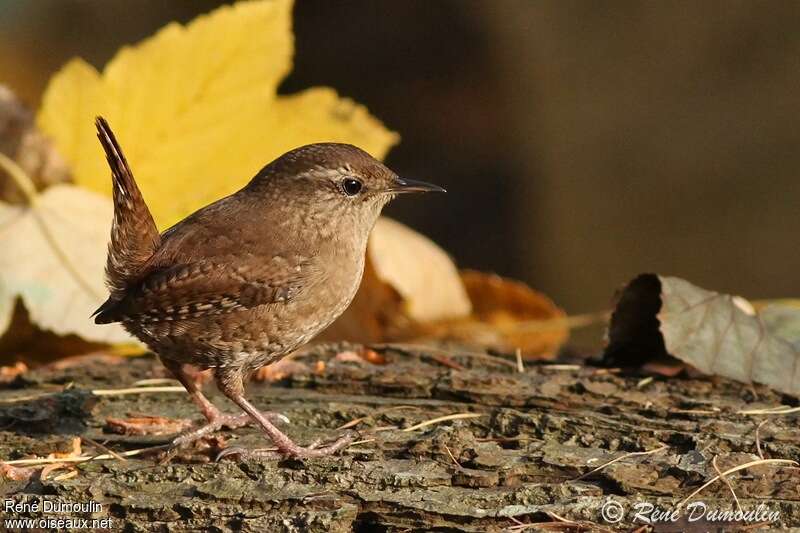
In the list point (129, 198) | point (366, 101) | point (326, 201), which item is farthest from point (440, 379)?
point (366, 101)

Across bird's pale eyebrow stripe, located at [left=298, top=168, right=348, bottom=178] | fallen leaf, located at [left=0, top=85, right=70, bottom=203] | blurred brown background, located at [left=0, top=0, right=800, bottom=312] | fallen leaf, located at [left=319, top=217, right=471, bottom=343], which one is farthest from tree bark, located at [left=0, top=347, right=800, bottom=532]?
blurred brown background, located at [left=0, top=0, right=800, bottom=312]

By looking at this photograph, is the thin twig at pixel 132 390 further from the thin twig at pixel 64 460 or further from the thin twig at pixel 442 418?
the thin twig at pixel 442 418

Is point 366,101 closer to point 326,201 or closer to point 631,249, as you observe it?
point 631,249

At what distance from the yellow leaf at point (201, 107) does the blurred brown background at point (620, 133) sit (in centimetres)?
255

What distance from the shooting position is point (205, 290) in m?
2.70

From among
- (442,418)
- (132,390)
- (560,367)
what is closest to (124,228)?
(132,390)

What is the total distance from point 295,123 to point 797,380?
5.36ft

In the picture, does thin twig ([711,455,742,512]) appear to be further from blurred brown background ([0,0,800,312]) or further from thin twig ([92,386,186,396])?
blurred brown background ([0,0,800,312])

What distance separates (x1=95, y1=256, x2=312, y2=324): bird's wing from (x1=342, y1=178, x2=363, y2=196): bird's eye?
34 centimetres

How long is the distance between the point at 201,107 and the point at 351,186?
2.27ft

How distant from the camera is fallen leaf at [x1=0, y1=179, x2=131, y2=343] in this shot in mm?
3100

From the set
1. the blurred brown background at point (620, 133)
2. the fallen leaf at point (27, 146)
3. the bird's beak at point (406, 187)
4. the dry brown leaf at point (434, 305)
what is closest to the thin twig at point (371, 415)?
the bird's beak at point (406, 187)

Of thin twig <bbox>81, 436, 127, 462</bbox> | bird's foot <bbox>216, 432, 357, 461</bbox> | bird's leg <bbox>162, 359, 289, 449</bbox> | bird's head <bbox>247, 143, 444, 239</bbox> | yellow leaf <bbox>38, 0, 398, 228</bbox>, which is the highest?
yellow leaf <bbox>38, 0, 398, 228</bbox>

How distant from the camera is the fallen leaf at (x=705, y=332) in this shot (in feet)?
9.38
